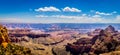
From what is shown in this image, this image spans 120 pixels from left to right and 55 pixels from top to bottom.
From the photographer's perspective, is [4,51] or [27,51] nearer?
[4,51]

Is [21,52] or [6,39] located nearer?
[21,52]

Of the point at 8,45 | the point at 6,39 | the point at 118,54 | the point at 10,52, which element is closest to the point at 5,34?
the point at 6,39

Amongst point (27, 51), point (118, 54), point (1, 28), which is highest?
point (1, 28)

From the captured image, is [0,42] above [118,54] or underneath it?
above

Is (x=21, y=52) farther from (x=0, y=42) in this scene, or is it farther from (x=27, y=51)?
(x=0, y=42)

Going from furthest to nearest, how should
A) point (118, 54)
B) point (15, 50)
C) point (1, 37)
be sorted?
1. point (118, 54)
2. point (1, 37)
3. point (15, 50)

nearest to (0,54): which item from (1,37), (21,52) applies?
(21,52)

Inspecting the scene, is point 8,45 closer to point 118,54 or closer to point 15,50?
point 15,50

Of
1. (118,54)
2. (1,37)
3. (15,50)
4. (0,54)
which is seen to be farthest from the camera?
(118,54)

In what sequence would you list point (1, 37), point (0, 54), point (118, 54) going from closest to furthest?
point (0, 54), point (1, 37), point (118, 54)
